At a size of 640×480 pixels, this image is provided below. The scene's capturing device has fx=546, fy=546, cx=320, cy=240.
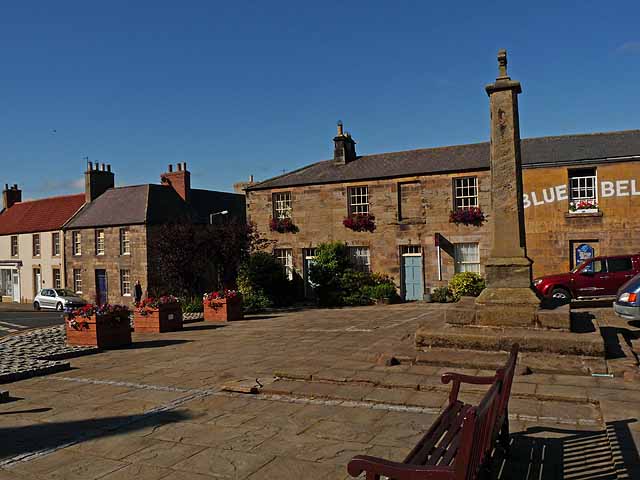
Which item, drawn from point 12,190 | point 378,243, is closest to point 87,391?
point 378,243

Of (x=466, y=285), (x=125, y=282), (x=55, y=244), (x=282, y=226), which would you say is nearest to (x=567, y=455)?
(x=466, y=285)

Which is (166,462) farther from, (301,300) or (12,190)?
(12,190)

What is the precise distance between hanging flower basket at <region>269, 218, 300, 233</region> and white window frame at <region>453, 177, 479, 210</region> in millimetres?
7692

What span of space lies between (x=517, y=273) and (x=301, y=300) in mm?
17198

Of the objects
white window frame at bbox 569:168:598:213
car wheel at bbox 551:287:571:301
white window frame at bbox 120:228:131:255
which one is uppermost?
white window frame at bbox 569:168:598:213

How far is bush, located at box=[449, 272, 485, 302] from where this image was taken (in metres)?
21.7

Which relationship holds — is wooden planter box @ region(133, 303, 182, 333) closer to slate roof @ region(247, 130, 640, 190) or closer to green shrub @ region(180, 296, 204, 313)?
green shrub @ region(180, 296, 204, 313)

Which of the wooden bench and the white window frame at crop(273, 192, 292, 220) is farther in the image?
the white window frame at crop(273, 192, 292, 220)

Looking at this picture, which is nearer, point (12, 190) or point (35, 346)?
point (35, 346)

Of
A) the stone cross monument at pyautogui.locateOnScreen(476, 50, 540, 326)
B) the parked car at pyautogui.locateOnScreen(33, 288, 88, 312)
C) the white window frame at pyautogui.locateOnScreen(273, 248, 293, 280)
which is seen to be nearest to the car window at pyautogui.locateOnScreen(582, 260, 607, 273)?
the stone cross monument at pyautogui.locateOnScreen(476, 50, 540, 326)

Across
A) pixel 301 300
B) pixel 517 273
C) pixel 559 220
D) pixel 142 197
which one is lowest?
pixel 301 300

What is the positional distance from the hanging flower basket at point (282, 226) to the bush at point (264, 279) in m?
1.65

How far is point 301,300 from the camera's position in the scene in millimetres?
26219

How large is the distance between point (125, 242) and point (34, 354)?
21081 millimetres
